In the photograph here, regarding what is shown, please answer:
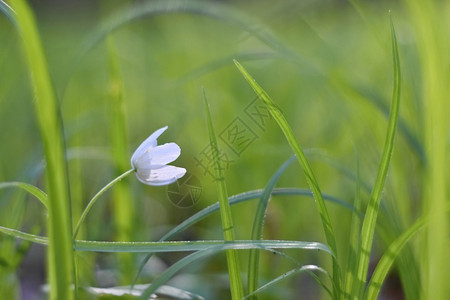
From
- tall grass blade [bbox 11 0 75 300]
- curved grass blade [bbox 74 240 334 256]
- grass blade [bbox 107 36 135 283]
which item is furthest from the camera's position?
grass blade [bbox 107 36 135 283]

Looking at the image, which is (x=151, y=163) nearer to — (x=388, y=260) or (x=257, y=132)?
(x=388, y=260)

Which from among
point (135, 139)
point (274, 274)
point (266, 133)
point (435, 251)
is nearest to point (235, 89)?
point (266, 133)

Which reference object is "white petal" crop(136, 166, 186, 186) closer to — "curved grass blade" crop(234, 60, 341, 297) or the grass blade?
"curved grass blade" crop(234, 60, 341, 297)

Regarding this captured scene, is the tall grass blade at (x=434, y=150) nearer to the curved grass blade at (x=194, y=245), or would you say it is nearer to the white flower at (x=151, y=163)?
the curved grass blade at (x=194, y=245)

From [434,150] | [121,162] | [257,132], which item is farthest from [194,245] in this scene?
[257,132]

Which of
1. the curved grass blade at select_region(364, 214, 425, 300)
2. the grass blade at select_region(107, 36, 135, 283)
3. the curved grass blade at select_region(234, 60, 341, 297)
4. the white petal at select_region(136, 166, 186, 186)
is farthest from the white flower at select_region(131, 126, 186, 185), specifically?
the grass blade at select_region(107, 36, 135, 283)

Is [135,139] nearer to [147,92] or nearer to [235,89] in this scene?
[147,92]
